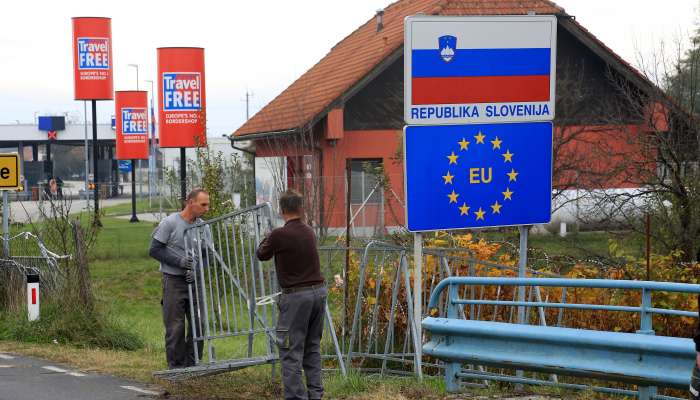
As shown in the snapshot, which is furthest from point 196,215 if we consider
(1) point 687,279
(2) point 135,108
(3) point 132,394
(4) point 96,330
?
(2) point 135,108

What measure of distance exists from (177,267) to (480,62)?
3309 millimetres

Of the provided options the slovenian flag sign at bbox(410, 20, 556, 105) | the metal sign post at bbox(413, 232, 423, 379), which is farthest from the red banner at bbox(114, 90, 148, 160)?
the slovenian flag sign at bbox(410, 20, 556, 105)

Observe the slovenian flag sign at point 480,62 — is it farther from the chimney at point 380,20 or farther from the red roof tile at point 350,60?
the chimney at point 380,20

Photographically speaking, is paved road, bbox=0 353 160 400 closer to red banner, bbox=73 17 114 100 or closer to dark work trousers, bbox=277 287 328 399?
dark work trousers, bbox=277 287 328 399

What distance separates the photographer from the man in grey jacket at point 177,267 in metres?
9.56

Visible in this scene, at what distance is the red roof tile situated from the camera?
3123 cm

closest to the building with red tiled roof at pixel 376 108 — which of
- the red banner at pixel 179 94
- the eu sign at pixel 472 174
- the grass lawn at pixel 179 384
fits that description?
the red banner at pixel 179 94

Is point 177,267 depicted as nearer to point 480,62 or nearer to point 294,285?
point 294,285

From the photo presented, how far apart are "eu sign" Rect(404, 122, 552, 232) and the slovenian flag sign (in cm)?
27

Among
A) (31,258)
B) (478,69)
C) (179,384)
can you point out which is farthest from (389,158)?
(478,69)

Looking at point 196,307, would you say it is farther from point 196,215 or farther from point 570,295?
point 570,295

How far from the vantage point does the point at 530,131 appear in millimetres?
8664

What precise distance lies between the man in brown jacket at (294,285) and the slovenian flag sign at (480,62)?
1.50 metres

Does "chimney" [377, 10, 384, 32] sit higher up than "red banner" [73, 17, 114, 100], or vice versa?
"chimney" [377, 10, 384, 32]
